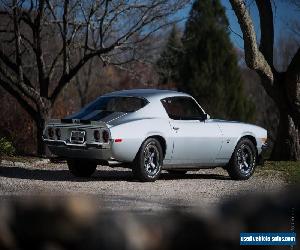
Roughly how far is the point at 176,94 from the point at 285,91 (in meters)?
5.02

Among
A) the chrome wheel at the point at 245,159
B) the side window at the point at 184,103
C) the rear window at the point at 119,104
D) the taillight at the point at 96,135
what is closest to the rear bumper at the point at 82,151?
the taillight at the point at 96,135

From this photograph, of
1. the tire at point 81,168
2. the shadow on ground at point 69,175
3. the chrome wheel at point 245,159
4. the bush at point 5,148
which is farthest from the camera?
the bush at point 5,148

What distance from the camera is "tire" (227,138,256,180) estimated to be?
1216 cm

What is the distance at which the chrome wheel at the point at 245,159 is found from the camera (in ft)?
40.2

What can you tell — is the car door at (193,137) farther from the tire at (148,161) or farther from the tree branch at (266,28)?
the tree branch at (266,28)

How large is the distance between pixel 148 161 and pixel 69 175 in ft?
6.17

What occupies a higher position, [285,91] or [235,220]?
[285,91]

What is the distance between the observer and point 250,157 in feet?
40.6

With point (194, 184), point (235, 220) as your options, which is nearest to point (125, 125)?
point (194, 184)

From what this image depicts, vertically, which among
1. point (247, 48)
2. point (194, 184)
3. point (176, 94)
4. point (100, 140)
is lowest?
point (194, 184)

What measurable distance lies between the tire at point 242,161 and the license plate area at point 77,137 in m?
2.87

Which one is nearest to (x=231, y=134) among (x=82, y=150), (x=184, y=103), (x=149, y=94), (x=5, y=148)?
(x=184, y=103)

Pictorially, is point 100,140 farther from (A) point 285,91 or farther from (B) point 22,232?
(B) point 22,232

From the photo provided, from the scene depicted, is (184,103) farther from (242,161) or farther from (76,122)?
(76,122)
